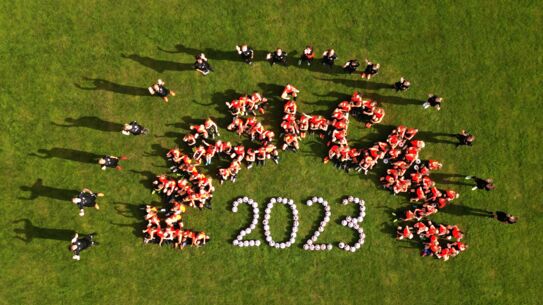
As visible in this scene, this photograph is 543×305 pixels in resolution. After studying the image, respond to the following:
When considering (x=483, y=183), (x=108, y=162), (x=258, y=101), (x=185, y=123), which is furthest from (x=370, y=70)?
(x=108, y=162)

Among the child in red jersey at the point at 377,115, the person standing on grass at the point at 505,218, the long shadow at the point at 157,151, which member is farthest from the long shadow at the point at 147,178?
the person standing on grass at the point at 505,218

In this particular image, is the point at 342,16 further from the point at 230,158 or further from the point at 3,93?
the point at 3,93

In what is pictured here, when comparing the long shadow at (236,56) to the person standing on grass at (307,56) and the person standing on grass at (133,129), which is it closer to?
the person standing on grass at (307,56)

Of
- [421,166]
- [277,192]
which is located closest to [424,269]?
[421,166]

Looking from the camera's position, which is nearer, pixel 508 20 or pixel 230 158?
pixel 230 158

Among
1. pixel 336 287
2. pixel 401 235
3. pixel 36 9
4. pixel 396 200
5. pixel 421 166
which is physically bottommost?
pixel 336 287

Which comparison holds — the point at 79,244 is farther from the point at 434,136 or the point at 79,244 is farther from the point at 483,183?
the point at 483,183

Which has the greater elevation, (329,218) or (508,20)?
(508,20)
